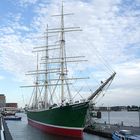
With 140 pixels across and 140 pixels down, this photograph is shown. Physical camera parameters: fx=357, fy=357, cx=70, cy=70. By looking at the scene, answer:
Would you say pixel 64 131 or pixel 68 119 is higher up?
pixel 68 119

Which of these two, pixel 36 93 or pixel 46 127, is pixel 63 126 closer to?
pixel 46 127

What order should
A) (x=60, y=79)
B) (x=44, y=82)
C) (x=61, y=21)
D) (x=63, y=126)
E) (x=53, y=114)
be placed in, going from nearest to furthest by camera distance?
(x=63, y=126), (x=53, y=114), (x=60, y=79), (x=61, y=21), (x=44, y=82)

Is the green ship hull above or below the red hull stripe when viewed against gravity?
above

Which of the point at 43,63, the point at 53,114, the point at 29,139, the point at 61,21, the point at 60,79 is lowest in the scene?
the point at 29,139

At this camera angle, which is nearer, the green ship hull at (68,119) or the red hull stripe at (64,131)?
the red hull stripe at (64,131)

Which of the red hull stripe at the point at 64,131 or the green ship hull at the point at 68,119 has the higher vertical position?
the green ship hull at the point at 68,119

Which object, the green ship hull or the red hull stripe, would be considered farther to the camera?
the green ship hull

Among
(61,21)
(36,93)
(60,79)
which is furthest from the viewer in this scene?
(36,93)

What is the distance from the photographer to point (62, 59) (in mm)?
72562

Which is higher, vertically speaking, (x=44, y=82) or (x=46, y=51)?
(x=46, y=51)

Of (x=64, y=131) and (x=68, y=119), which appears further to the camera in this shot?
(x=64, y=131)

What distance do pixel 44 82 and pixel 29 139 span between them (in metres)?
34.5

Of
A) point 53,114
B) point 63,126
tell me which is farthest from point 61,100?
point 63,126

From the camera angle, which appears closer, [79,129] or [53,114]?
[79,129]
